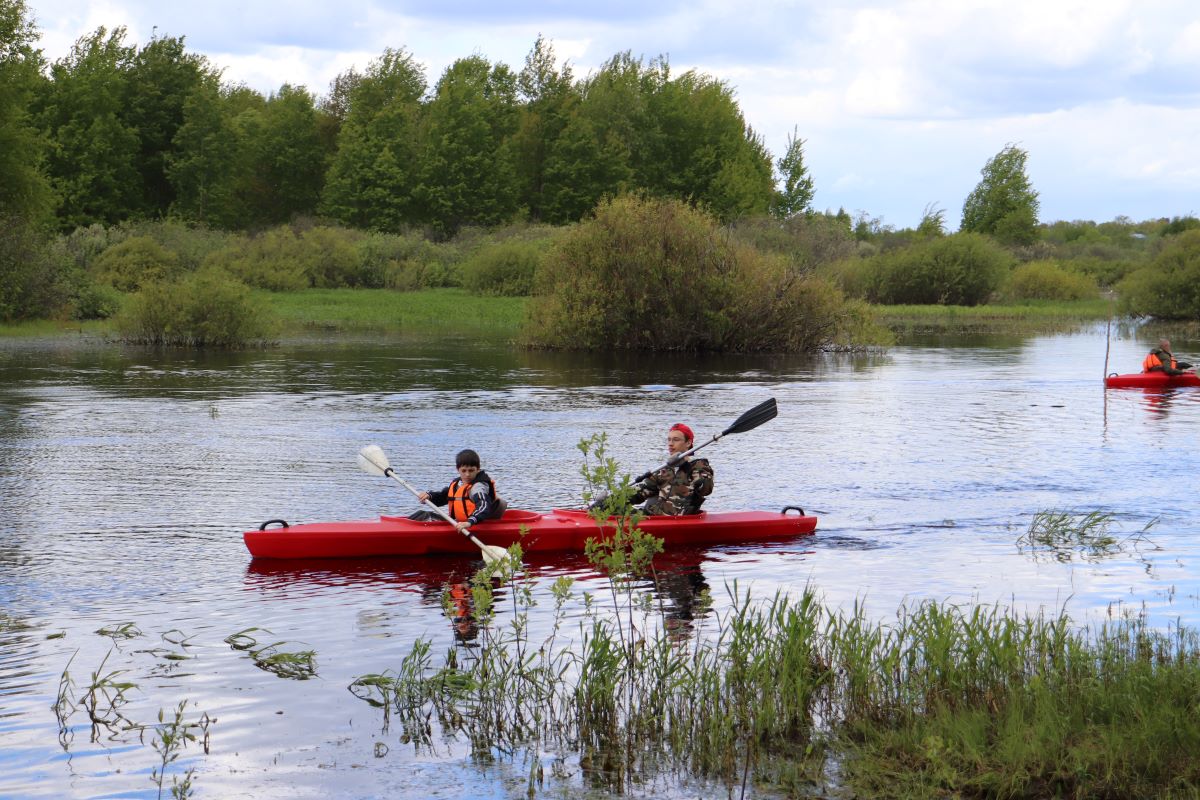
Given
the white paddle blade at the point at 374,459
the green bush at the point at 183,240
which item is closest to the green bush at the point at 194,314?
the green bush at the point at 183,240

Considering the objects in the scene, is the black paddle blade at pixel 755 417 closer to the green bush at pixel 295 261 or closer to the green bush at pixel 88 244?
the green bush at pixel 88 244

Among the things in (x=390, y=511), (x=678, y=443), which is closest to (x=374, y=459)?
(x=390, y=511)

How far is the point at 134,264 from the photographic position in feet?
163

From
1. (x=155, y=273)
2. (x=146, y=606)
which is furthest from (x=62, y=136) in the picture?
(x=146, y=606)

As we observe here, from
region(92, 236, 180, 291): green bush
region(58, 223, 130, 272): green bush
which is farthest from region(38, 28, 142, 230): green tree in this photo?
region(92, 236, 180, 291): green bush

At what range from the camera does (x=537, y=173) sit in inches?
3189

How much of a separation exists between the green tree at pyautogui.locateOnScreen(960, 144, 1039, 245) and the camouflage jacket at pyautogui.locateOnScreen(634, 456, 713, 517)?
84382 mm

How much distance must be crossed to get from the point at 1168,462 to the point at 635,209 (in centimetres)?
2237

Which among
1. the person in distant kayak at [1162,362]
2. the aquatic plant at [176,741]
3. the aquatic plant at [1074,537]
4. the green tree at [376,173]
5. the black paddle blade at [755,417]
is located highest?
the green tree at [376,173]

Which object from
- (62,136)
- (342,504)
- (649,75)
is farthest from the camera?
(649,75)

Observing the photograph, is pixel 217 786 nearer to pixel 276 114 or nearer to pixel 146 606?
pixel 146 606

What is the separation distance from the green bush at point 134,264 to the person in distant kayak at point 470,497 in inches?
1538

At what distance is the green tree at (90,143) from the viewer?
66688 mm

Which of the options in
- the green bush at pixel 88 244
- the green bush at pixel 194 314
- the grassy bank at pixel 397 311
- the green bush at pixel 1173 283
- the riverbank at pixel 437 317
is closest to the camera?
the green bush at pixel 194 314
